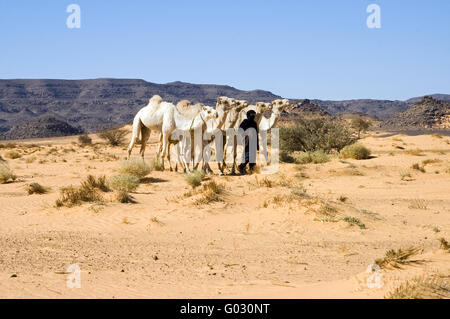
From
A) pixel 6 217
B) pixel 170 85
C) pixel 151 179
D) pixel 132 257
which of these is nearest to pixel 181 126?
pixel 151 179

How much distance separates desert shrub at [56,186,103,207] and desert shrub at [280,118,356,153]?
44.4 feet

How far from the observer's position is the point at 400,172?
61.1ft

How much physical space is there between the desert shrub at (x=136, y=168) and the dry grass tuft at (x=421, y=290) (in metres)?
11.7

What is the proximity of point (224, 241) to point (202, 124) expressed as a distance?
820 cm

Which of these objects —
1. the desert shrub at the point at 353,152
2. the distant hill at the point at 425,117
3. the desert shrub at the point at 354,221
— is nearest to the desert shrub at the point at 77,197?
the desert shrub at the point at 354,221

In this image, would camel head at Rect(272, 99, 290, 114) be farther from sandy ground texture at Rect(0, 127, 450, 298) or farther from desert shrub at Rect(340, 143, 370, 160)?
desert shrub at Rect(340, 143, 370, 160)

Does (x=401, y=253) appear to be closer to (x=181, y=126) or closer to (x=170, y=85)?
(x=181, y=126)

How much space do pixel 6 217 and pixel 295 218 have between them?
5.74 metres

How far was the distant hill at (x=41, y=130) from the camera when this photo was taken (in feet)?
245

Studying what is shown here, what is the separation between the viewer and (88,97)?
146 meters

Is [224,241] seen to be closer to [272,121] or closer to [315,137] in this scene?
[272,121]

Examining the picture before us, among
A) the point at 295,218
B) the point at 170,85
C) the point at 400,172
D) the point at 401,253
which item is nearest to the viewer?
the point at 401,253

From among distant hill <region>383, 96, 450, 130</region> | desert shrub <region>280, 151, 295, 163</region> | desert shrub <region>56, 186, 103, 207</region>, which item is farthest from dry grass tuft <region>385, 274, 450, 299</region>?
distant hill <region>383, 96, 450, 130</region>

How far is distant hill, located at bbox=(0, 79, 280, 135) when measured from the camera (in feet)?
404
